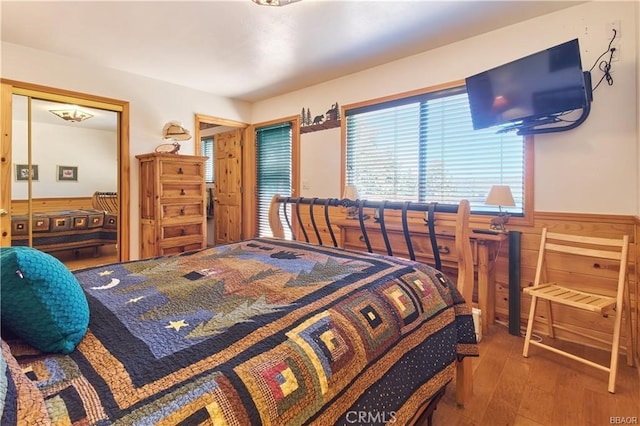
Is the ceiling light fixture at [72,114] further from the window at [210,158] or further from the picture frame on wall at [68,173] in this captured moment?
the window at [210,158]

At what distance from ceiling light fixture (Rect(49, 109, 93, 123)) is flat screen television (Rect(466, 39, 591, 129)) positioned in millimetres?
3717

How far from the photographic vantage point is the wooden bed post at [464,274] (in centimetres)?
153

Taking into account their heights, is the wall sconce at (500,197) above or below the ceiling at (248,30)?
below

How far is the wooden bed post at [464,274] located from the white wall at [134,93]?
3.38 meters

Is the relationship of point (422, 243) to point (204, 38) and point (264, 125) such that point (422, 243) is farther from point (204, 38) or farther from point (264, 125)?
point (264, 125)

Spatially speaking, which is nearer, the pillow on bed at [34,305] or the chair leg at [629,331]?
the pillow on bed at [34,305]

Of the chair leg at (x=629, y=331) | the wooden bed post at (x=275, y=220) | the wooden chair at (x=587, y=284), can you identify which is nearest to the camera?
the wooden chair at (x=587, y=284)

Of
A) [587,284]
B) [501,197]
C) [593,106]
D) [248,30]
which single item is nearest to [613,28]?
[593,106]

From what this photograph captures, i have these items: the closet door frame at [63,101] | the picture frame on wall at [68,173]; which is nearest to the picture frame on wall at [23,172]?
the closet door frame at [63,101]

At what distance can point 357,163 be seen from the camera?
11.6ft

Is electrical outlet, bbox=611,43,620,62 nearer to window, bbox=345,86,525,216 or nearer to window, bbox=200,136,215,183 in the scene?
window, bbox=345,86,525,216

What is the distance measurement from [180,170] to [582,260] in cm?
369

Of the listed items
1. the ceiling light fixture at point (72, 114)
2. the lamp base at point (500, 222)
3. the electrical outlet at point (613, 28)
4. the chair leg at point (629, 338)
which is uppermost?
the electrical outlet at point (613, 28)

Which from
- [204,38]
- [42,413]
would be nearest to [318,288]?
[42,413]
